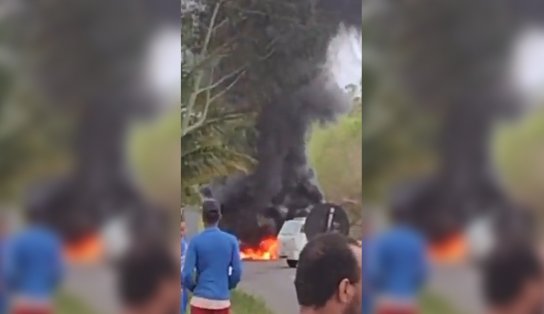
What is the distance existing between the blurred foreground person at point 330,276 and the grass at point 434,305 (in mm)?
230

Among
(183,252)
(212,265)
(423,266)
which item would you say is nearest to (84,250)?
(183,252)

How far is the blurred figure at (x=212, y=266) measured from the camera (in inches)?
108

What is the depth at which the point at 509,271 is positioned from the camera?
8.34 feet

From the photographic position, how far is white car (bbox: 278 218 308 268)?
8.95 feet

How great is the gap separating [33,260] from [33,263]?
1 centimetres

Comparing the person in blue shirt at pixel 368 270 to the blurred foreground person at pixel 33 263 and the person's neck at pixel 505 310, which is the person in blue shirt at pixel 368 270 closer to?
the person's neck at pixel 505 310

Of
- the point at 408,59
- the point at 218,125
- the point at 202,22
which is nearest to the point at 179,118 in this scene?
the point at 218,125

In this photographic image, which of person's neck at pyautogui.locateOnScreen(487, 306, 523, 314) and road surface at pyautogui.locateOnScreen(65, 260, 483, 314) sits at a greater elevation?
road surface at pyautogui.locateOnScreen(65, 260, 483, 314)

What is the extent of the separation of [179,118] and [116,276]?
1.92 feet

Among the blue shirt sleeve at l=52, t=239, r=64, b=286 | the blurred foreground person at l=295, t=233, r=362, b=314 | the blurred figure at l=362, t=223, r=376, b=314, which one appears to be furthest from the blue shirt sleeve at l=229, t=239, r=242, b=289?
the blue shirt sleeve at l=52, t=239, r=64, b=286

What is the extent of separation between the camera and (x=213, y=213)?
2748 mm

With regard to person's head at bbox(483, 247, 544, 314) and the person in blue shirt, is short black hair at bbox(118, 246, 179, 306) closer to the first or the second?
the person in blue shirt

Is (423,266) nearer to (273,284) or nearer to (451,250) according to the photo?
(451,250)

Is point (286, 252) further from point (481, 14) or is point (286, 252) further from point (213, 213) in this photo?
point (481, 14)
